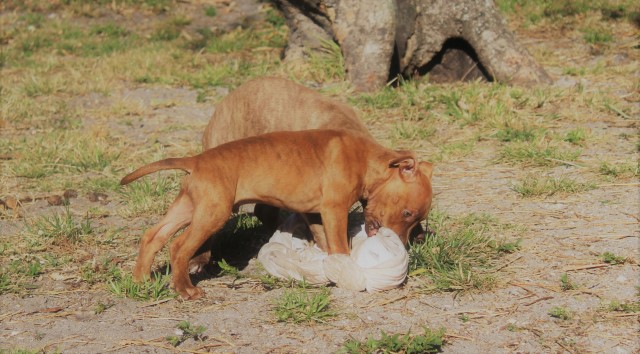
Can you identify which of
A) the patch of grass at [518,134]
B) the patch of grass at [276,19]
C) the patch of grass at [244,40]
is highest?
the patch of grass at [518,134]

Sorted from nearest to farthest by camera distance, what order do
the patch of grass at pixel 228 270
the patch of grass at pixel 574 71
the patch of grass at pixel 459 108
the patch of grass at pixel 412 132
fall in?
1. the patch of grass at pixel 228 270
2. the patch of grass at pixel 412 132
3. the patch of grass at pixel 459 108
4. the patch of grass at pixel 574 71

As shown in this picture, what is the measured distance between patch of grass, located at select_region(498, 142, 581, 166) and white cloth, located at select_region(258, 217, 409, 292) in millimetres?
2471

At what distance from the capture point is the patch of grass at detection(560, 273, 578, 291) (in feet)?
16.6

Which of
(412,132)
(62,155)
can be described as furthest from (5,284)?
(412,132)

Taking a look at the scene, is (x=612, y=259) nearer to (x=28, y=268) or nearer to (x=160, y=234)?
(x=160, y=234)

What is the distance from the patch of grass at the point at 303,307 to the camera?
15.5 feet

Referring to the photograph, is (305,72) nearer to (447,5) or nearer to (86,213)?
(447,5)

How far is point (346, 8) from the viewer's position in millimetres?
9734

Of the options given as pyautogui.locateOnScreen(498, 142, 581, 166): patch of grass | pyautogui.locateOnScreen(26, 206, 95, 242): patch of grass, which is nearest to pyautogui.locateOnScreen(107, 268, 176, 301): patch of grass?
pyautogui.locateOnScreen(26, 206, 95, 242): patch of grass

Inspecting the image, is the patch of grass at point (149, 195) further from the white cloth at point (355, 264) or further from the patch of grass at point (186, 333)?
the patch of grass at point (186, 333)

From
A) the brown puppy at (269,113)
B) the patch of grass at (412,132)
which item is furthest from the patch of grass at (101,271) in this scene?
the patch of grass at (412,132)

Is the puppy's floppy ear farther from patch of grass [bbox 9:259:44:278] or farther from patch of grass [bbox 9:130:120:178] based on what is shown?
patch of grass [bbox 9:130:120:178]

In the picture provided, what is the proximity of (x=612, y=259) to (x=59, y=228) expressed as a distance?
3756 millimetres

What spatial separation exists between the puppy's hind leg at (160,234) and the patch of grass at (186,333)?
0.64 m
